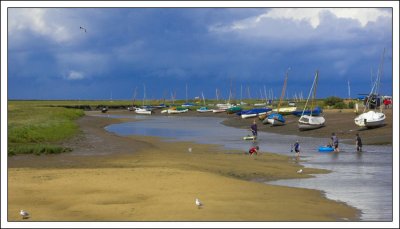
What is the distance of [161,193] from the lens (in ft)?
62.8

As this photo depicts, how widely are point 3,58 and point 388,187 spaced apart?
1601 cm

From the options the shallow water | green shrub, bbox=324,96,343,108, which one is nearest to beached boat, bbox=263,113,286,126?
the shallow water

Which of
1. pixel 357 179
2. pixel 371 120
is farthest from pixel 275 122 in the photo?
pixel 357 179

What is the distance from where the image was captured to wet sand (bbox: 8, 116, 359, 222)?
1605cm

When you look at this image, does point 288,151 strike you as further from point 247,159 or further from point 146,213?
point 146,213

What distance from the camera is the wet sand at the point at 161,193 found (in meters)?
16.0

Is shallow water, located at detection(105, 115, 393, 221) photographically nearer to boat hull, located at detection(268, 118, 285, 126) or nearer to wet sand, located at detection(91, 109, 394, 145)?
wet sand, located at detection(91, 109, 394, 145)

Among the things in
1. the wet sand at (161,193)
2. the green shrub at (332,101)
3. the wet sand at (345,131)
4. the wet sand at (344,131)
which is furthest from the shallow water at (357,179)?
the green shrub at (332,101)

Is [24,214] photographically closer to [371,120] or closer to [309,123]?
[371,120]

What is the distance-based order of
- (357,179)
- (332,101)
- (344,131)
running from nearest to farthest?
(357,179)
(344,131)
(332,101)

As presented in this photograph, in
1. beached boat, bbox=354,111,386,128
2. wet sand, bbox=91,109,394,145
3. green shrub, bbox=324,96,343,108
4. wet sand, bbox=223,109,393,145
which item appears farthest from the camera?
Answer: green shrub, bbox=324,96,343,108

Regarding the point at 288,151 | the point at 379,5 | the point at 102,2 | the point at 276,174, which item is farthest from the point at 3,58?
the point at 288,151

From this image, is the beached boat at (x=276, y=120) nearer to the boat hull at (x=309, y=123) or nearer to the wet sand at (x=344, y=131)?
the wet sand at (x=344, y=131)

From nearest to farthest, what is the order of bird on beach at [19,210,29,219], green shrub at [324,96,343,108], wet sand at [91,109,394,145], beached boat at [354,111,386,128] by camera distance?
bird on beach at [19,210,29,219], wet sand at [91,109,394,145], beached boat at [354,111,386,128], green shrub at [324,96,343,108]
